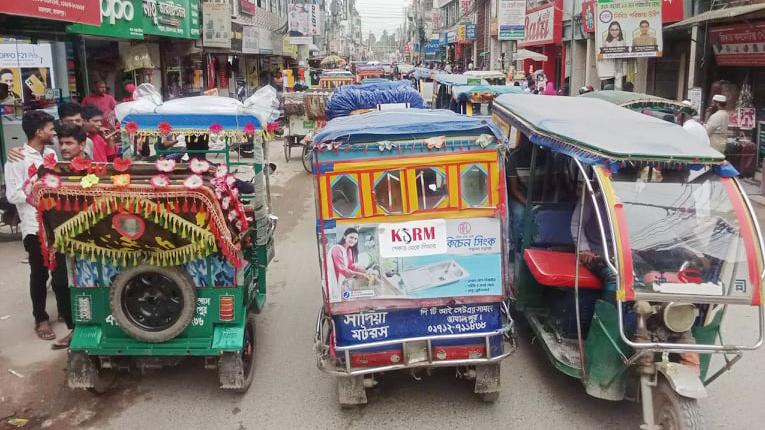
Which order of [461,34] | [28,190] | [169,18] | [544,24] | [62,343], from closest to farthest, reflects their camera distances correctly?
1. [28,190]
2. [62,343]
3. [169,18]
4. [544,24]
5. [461,34]

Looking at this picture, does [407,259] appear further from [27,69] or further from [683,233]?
[27,69]

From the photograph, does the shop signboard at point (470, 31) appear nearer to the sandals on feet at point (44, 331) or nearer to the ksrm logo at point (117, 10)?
the ksrm logo at point (117, 10)

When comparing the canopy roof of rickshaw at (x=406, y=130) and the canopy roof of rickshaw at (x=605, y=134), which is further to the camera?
the canopy roof of rickshaw at (x=406, y=130)

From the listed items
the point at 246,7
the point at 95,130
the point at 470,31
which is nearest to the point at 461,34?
the point at 470,31

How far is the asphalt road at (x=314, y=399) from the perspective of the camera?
15.7 feet

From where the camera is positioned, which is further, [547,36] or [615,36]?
[547,36]

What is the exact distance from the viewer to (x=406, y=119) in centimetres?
494

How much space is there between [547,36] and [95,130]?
23.2 metres

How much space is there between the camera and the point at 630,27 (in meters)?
14.8

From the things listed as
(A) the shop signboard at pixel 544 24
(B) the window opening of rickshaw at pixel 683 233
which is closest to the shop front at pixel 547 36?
(A) the shop signboard at pixel 544 24

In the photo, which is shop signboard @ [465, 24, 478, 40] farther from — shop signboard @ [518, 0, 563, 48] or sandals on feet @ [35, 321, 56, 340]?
sandals on feet @ [35, 321, 56, 340]

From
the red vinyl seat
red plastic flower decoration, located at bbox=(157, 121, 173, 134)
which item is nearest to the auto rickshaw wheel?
red plastic flower decoration, located at bbox=(157, 121, 173, 134)

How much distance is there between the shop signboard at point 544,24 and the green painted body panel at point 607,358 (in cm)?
2356

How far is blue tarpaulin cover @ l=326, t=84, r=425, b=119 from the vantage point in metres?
12.9
